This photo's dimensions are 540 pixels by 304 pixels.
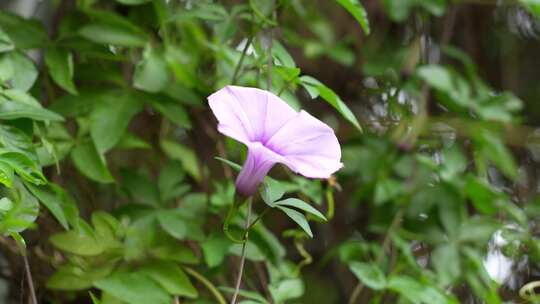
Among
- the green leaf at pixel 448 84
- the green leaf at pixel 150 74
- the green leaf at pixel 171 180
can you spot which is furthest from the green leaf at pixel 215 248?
the green leaf at pixel 448 84

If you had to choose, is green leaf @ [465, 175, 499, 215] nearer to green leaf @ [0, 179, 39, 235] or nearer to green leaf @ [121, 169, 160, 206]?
green leaf @ [121, 169, 160, 206]

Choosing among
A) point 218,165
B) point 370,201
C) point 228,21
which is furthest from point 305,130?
point 218,165

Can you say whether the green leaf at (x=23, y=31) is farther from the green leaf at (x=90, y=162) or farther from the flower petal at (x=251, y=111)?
the flower petal at (x=251, y=111)

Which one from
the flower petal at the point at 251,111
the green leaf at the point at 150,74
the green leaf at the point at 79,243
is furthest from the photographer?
the green leaf at the point at 150,74

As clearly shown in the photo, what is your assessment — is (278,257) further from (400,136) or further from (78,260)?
(400,136)

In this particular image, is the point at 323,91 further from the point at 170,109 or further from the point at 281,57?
the point at 170,109

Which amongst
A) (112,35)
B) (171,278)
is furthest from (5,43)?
(171,278)

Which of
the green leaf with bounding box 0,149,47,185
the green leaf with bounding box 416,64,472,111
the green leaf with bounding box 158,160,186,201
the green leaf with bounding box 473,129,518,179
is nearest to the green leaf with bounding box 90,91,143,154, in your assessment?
the green leaf with bounding box 158,160,186,201
